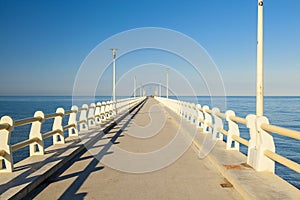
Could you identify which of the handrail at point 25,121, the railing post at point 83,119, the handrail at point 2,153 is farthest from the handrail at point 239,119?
the railing post at point 83,119

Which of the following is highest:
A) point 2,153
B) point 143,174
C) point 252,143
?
point 252,143

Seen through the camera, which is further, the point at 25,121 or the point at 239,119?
the point at 239,119

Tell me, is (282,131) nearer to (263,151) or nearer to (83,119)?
(263,151)

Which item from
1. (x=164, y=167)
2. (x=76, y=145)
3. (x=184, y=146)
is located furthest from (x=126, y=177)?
(x=184, y=146)

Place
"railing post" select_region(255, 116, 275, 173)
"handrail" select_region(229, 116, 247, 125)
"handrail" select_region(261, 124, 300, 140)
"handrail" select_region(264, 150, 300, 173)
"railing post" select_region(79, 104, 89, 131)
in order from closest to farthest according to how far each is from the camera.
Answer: "handrail" select_region(264, 150, 300, 173)
"handrail" select_region(261, 124, 300, 140)
"railing post" select_region(255, 116, 275, 173)
"handrail" select_region(229, 116, 247, 125)
"railing post" select_region(79, 104, 89, 131)

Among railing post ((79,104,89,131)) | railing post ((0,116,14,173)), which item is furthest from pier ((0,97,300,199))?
railing post ((79,104,89,131))

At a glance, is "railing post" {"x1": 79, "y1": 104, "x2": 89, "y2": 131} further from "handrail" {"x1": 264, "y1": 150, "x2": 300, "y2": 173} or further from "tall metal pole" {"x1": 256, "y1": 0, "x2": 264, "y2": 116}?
"handrail" {"x1": 264, "y1": 150, "x2": 300, "y2": 173}

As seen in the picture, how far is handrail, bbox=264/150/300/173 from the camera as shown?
223 inches

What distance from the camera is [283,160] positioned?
6113mm

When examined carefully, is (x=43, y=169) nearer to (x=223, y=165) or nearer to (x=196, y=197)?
(x=196, y=197)

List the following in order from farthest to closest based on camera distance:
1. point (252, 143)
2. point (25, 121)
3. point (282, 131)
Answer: point (25, 121)
point (252, 143)
point (282, 131)

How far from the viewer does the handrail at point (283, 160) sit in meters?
5.68

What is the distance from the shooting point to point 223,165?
7934 mm

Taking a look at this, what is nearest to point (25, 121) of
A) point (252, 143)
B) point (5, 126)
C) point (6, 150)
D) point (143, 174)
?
point (5, 126)
